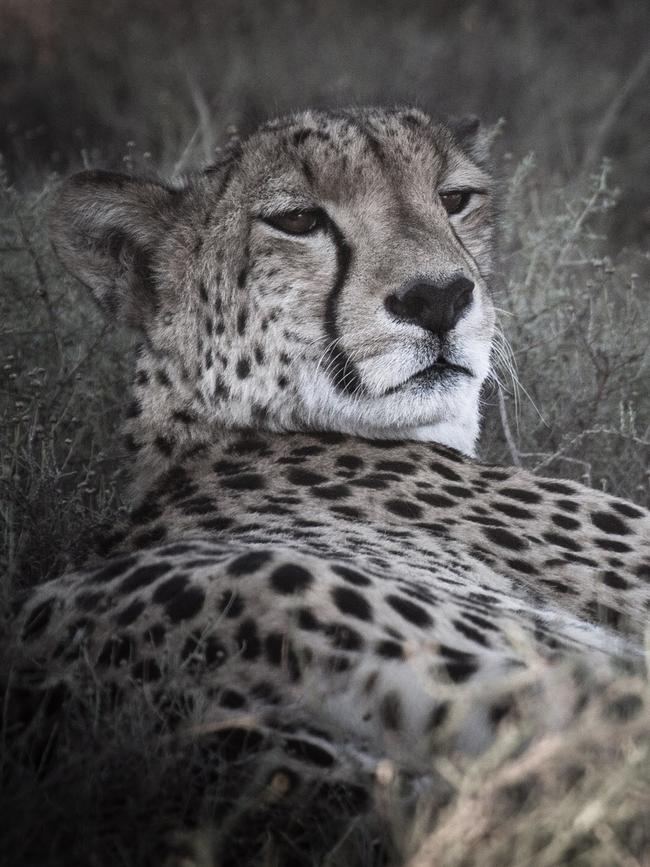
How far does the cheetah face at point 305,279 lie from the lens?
289cm

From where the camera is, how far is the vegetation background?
356 cm

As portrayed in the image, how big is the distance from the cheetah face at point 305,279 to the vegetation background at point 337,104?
312 mm

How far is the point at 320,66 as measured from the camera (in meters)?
8.43

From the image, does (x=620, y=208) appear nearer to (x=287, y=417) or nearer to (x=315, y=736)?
(x=287, y=417)

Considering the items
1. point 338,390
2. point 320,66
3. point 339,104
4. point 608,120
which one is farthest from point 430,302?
point 320,66

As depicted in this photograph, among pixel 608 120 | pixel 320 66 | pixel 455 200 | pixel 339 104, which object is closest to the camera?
pixel 455 200

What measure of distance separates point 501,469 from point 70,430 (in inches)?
53.1

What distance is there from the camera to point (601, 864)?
161cm

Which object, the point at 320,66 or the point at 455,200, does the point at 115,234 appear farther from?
the point at 320,66

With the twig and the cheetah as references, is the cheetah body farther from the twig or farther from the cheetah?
the twig

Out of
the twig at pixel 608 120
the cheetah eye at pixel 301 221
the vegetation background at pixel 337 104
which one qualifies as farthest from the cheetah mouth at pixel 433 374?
the twig at pixel 608 120

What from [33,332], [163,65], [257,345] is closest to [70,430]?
[33,332]

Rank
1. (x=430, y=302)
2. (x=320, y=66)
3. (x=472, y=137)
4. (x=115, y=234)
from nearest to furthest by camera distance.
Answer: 1. (x=430, y=302)
2. (x=115, y=234)
3. (x=472, y=137)
4. (x=320, y=66)

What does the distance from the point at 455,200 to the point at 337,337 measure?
56cm
